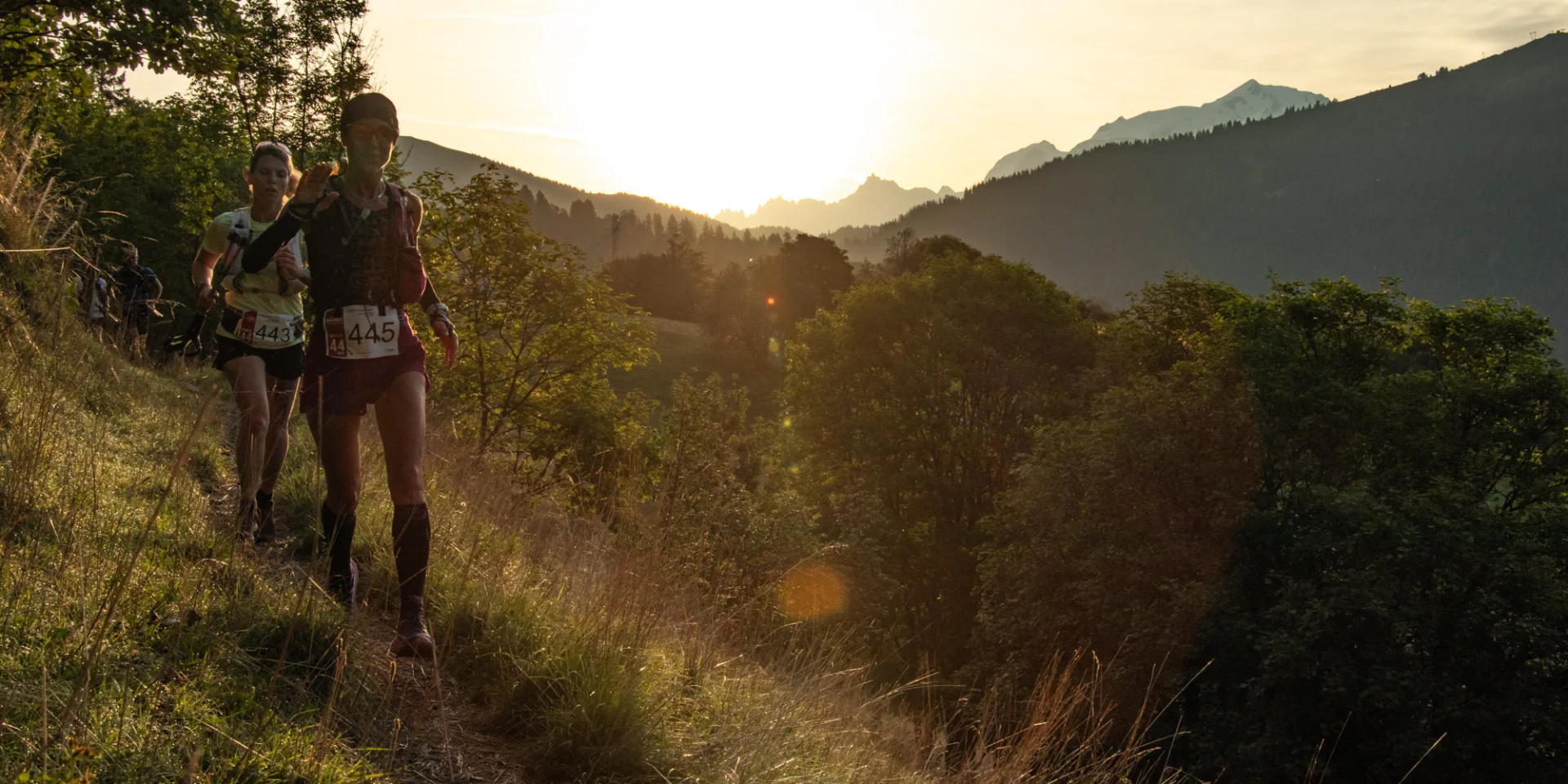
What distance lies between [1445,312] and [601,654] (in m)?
28.0

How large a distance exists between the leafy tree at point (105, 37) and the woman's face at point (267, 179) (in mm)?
4162

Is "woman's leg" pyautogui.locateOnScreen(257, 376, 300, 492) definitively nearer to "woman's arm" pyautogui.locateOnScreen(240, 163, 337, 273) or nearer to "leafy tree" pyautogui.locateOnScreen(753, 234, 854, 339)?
"woman's arm" pyautogui.locateOnScreen(240, 163, 337, 273)

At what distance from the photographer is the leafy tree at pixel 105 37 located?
7539 millimetres

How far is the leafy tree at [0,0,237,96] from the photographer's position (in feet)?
24.7

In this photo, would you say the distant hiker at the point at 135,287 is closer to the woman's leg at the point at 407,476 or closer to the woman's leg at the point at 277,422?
the woman's leg at the point at 277,422

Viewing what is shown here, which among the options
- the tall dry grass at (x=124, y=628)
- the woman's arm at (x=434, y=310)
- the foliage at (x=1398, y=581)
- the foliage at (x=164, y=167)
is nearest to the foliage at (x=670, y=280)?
the foliage at (x=164, y=167)

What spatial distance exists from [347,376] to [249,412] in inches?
54.7

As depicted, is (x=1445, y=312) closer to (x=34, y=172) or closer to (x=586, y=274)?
(x=586, y=274)

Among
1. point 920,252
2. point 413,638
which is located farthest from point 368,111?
point 920,252

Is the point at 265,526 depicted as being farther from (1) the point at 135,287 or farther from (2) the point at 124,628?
(1) the point at 135,287

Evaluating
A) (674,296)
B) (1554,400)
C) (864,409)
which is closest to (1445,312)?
(1554,400)

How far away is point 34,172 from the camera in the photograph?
17.1 ft

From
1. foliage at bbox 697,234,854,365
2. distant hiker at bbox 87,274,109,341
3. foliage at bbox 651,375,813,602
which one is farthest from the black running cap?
foliage at bbox 697,234,854,365

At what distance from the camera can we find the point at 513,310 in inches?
846
